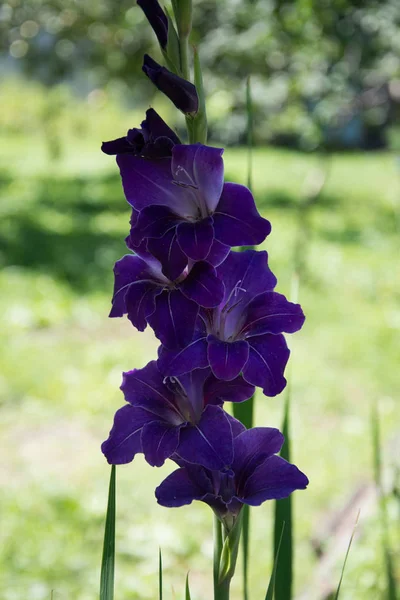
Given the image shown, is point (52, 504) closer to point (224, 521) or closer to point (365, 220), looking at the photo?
point (224, 521)

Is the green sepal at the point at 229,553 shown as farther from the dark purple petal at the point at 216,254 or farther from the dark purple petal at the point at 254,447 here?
the dark purple petal at the point at 216,254

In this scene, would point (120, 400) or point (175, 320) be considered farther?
point (120, 400)

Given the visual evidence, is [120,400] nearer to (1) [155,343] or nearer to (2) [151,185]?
(1) [155,343]

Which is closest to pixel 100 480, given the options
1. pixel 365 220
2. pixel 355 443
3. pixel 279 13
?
pixel 355 443

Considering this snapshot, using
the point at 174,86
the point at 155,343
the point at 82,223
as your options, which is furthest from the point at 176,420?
the point at 82,223

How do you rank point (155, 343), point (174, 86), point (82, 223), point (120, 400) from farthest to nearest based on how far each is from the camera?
point (82, 223) < point (155, 343) < point (120, 400) < point (174, 86)

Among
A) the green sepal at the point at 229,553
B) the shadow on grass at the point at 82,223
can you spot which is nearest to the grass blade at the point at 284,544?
the green sepal at the point at 229,553

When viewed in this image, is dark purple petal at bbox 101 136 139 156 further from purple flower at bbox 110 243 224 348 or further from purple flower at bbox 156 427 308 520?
purple flower at bbox 156 427 308 520
